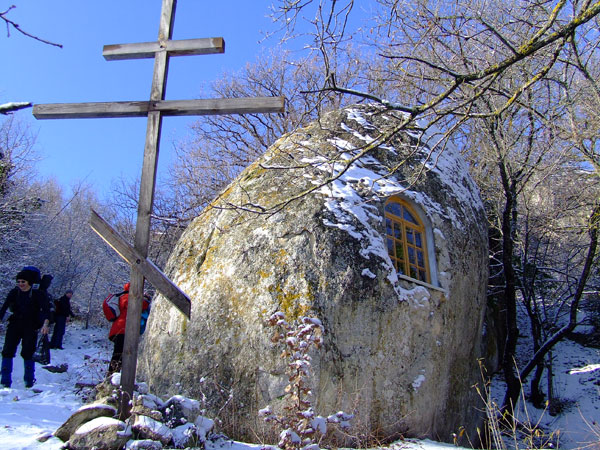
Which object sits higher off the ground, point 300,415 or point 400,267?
point 400,267

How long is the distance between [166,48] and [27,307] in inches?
→ 146

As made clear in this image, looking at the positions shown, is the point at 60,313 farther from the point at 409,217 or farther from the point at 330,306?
the point at 409,217

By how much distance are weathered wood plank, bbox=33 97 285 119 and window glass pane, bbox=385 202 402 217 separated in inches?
103

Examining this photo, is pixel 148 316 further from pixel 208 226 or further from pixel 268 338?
pixel 268 338

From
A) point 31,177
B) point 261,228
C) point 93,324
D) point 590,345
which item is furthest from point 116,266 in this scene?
point 590,345

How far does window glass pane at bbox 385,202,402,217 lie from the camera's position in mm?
6211

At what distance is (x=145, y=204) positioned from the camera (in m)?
4.09

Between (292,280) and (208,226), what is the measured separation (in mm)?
1608

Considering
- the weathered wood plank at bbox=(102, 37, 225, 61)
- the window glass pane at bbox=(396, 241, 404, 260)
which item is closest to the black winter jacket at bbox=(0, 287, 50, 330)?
the weathered wood plank at bbox=(102, 37, 225, 61)

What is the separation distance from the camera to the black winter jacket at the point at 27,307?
227 inches

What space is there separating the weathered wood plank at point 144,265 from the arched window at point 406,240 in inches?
113

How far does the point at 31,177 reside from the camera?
53.7 feet

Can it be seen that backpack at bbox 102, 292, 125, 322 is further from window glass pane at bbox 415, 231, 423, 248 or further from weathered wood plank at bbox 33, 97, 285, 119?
window glass pane at bbox 415, 231, 423, 248

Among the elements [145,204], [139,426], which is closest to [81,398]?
[139,426]
